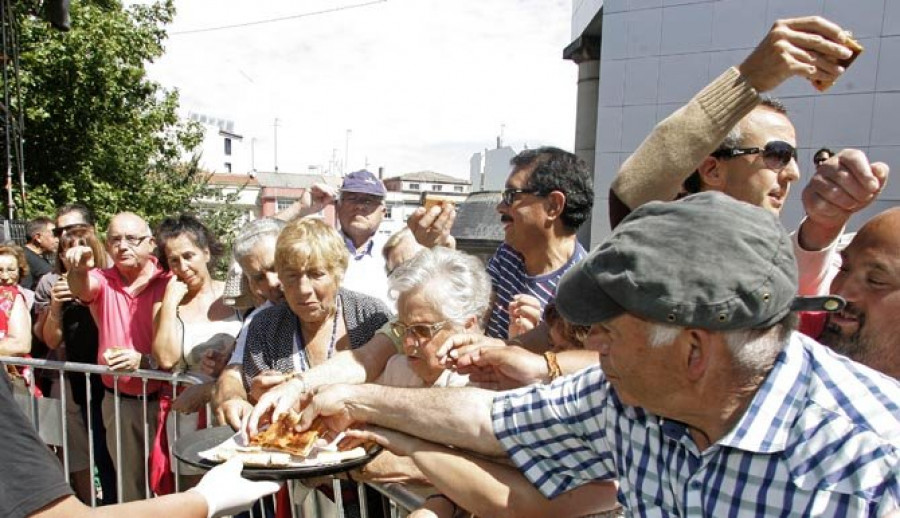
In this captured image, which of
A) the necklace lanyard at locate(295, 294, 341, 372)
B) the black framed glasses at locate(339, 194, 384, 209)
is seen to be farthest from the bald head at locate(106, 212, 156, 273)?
the necklace lanyard at locate(295, 294, 341, 372)

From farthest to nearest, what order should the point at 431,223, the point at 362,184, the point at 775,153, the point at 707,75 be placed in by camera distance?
→ the point at 707,75 < the point at 362,184 < the point at 431,223 < the point at 775,153

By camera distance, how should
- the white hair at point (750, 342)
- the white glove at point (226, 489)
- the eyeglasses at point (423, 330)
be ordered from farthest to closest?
1. the eyeglasses at point (423, 330)
2. the white glove at point (226, 489)
3. the white hair at point (750, 342)

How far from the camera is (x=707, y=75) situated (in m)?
11.5

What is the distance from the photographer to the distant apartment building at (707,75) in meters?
9.45

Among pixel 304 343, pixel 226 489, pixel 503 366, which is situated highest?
pixel 503 366

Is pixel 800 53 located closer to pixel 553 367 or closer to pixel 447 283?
pixel 553 367

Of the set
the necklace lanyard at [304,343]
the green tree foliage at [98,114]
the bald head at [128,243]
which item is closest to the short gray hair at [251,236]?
the necklace lanyard at [304,343]

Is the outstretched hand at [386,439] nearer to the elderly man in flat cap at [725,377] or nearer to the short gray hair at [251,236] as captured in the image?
the elderly man in flat cap at [725,377]

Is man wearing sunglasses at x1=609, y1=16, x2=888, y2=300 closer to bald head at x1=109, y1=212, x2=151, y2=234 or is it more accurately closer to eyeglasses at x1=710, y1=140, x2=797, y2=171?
eyeglasses at x1=710, y1=140, x2=797, y2=171

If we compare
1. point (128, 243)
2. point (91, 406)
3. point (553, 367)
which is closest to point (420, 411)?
point (553, 367)

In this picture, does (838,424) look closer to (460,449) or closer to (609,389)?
(609,389)

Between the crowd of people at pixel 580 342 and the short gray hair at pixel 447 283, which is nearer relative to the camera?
the crowd of people at pixel 580 342

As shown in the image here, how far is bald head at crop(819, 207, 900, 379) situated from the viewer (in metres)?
1.62

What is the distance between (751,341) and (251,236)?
2.75 m
